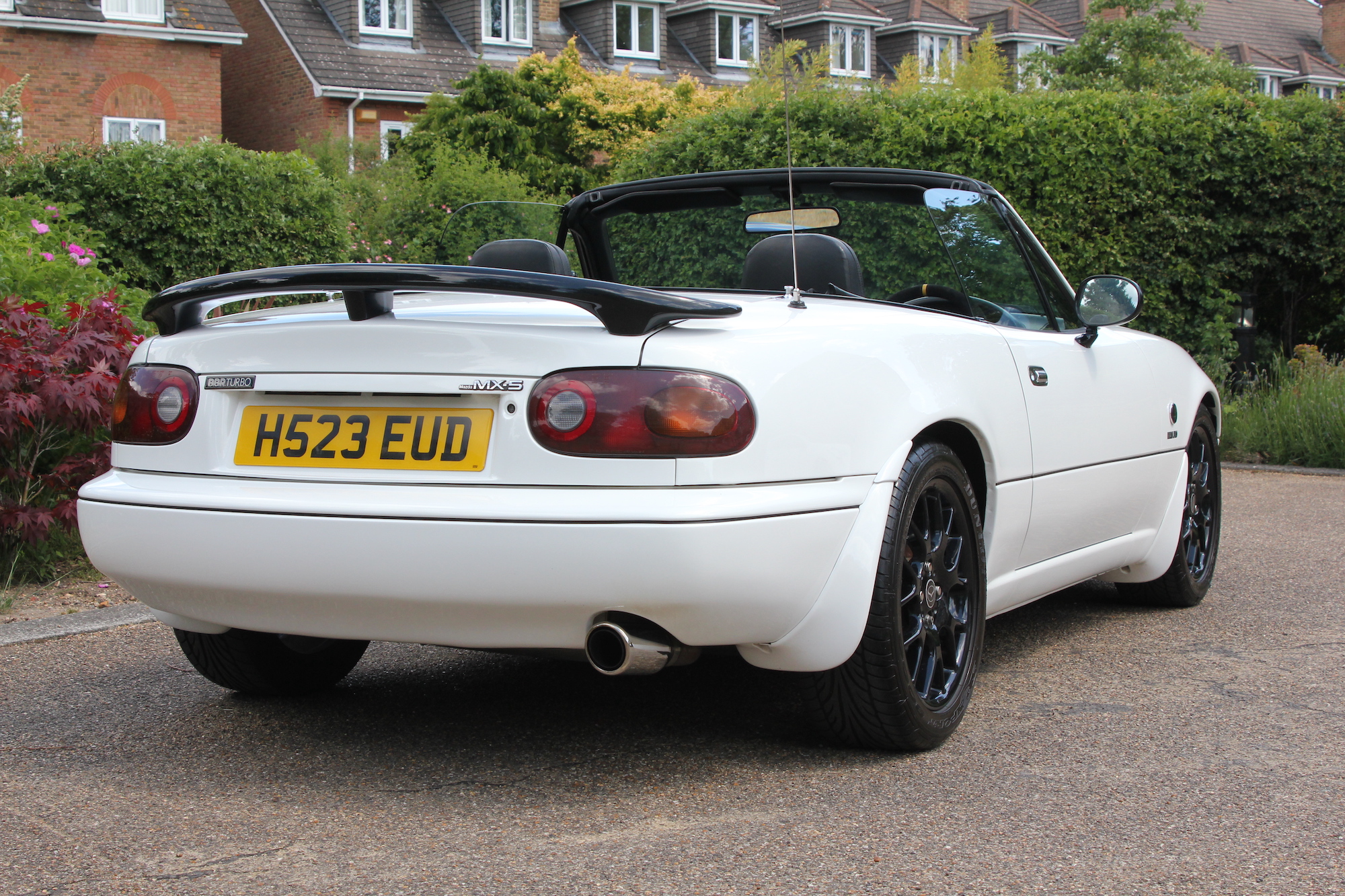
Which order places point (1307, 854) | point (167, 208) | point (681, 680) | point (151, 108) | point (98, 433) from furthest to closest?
point (151, 108)
point (167, 208)
point (98, 433)
point (681, 680)
point (1307, 854)

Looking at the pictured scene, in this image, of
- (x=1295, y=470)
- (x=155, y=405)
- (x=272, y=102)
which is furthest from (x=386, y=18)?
(x=155, y=405)

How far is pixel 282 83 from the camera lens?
30703 mm

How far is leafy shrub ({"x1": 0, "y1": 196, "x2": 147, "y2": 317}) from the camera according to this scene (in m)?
6.63

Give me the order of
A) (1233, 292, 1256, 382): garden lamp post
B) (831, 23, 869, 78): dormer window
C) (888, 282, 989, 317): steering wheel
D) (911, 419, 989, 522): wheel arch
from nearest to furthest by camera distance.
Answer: (911, 419, 989, 522): wheel arch, (888, 282, 989, 317): steering wheel, (1233, 292, 1256, 382): garden lamp post, (831, 23, 869, 78): dormer window

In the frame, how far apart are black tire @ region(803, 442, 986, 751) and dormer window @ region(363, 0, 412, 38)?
98.7 feet

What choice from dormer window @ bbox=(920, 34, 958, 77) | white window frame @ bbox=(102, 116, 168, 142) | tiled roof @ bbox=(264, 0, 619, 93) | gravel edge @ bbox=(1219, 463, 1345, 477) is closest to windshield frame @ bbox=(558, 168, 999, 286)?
gravel edge @ bbox=(1219, 463, 1345, 477)

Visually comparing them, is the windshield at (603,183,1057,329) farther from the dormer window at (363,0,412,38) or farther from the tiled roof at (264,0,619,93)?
the dormer window at (363,0,412,38)

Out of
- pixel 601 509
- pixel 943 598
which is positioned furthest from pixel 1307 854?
pixel 601 509

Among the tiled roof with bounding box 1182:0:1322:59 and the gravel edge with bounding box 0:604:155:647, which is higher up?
the tiled roof with bounding box 1182:0:1322:59

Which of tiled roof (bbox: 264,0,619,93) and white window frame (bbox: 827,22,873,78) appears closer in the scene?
tiled roof (bbox: 264,0,619,93)

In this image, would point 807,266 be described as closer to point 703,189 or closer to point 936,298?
point 936,298

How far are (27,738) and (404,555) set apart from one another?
141cm

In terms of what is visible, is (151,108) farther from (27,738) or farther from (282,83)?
(27,738)

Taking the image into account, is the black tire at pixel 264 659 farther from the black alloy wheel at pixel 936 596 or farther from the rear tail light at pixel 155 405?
the black alloy wheel at pixel 936 596
